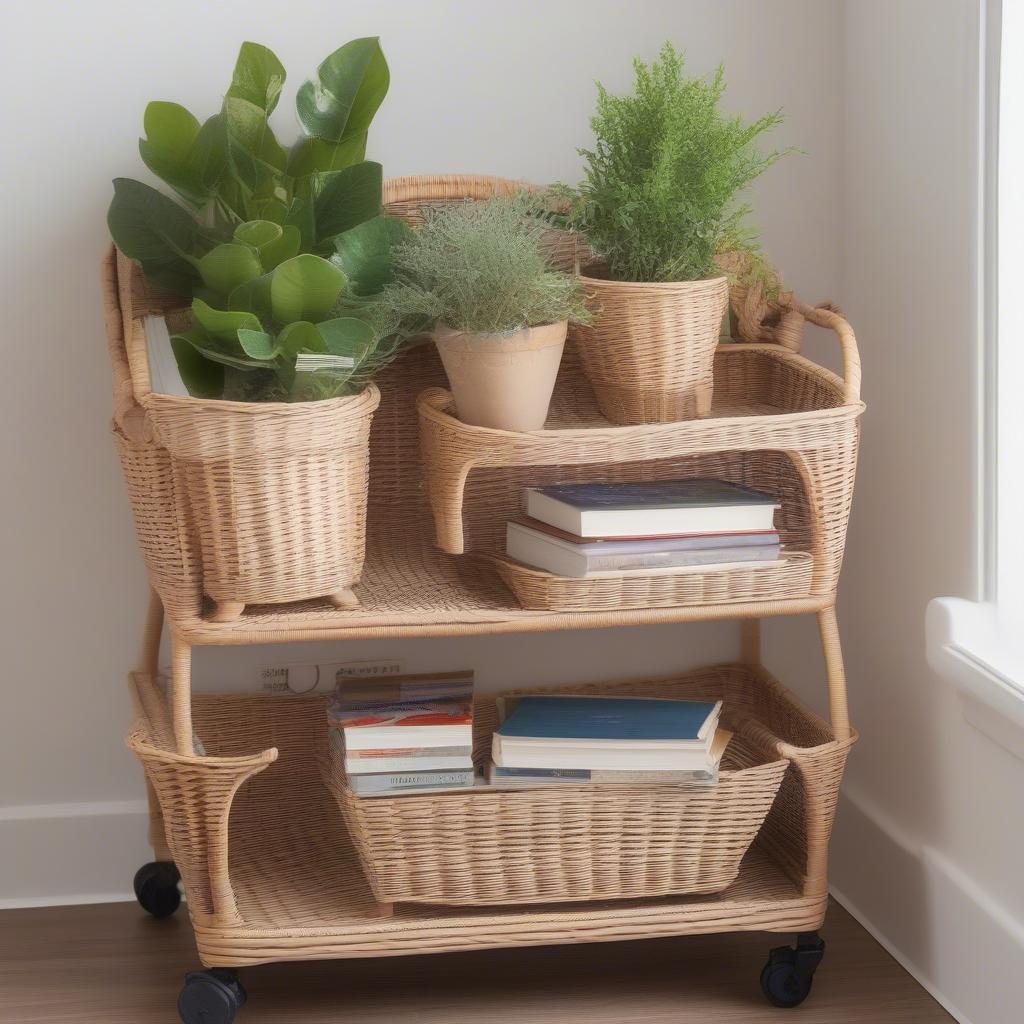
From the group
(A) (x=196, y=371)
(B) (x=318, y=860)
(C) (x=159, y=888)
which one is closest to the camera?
(A) (x=196, y=371)

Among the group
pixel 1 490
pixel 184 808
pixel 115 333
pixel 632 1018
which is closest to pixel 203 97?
pixel 115 333

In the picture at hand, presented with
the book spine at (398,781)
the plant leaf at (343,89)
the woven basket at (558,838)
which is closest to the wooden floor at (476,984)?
the woven basket at (558,838)

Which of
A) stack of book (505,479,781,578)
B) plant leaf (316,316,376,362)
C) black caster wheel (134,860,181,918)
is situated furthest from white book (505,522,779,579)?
black caster wheel (134,860,181,918)

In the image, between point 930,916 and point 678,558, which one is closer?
point 678,558

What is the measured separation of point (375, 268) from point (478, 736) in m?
0.66

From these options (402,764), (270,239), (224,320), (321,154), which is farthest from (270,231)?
(402,764)

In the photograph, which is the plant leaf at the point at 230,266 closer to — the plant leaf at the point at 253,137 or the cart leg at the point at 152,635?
the plant leaf at the point at 253,137

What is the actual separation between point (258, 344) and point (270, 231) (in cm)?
14

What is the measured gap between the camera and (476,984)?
162 cm

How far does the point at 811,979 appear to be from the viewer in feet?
5.15

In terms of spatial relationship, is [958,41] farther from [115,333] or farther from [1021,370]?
[115,333]

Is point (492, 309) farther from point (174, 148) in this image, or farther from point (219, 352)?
point (174, 148)

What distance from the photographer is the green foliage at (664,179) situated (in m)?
1.43

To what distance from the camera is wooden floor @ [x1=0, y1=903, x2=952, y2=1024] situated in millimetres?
1554
